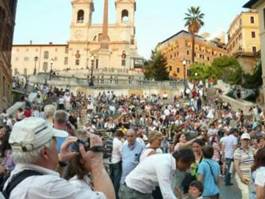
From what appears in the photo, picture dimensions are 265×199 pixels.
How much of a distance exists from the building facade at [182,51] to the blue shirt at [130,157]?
337ft

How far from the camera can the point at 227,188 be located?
12.9 metres

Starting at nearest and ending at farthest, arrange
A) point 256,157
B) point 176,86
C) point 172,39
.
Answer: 1. point 256,157
2. point 176,86
3. point 172,39

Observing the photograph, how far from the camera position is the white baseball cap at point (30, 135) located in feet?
9.09

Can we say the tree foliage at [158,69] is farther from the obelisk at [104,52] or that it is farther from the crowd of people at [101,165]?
the crowd of people at [101,165]

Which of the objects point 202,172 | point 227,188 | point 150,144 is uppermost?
point 150,144

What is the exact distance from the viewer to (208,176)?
695 cm

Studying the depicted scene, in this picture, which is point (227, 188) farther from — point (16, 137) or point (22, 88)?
point (22, 88)

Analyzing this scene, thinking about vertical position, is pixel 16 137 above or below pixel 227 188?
above

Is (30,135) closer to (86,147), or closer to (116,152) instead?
(86,147)

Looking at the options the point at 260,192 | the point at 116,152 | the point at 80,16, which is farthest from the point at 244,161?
the point at 80,16

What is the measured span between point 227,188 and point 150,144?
21.9 ft

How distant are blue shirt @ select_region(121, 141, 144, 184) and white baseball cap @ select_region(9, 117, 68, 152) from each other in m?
6.32

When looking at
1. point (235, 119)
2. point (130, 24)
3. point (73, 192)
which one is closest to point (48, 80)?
point (235, 119)

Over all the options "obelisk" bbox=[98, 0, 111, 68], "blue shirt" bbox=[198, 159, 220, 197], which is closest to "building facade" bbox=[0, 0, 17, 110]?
"blue shirt" bbox=[198, 159, 220, 197]
